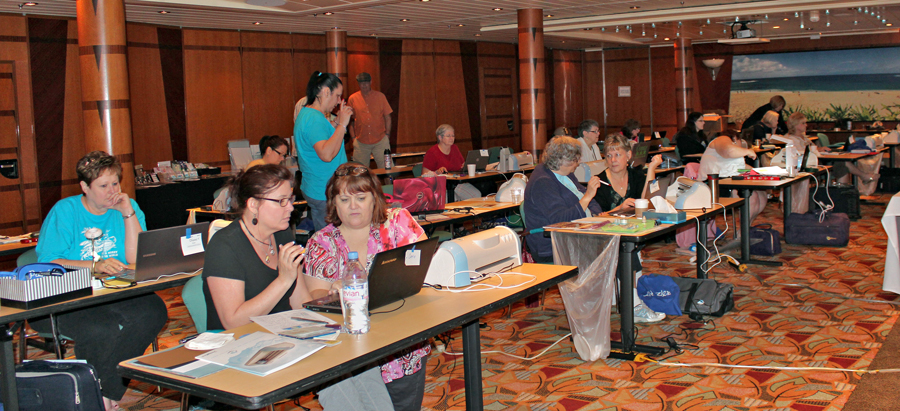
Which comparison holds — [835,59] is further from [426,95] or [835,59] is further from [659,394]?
[659,394]

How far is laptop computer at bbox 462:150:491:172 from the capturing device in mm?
7797

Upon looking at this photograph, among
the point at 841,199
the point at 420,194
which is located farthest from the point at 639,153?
the point at 420,194

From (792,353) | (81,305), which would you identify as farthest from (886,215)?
(81,305)

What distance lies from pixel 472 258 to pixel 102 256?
6.63ft

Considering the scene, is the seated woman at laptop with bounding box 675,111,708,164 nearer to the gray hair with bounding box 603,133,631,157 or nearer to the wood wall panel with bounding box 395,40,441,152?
the gray hair with bounding box 603,133,631,157

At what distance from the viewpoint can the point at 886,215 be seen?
4.72 meters

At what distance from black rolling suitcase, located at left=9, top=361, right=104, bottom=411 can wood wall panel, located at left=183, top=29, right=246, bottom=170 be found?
796 centimetres

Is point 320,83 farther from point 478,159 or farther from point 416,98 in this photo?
point 416,98

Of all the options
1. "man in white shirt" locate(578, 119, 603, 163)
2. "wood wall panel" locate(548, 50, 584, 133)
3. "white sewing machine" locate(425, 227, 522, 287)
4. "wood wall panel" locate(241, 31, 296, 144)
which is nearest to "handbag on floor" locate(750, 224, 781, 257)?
"man in white shirt" locate(578, 119, 603, 163)

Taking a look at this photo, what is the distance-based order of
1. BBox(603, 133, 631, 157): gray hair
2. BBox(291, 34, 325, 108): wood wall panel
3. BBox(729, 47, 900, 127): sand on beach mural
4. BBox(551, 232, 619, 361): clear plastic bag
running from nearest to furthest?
BBox(551, 232, 619, 361): clear plastic bag → BBox(603, 133, 631, 157): gray hair → BBox(291, 34, 325, 108): wood wall panel → BBox(729, 47, 900, 127): sand on beach mural

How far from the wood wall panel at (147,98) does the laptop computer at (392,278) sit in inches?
300

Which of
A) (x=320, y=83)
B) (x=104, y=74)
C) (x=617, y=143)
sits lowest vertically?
(x=617, y=143)

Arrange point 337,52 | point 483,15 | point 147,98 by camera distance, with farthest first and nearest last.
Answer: point 337,52 → point 483,15 → point 147,98

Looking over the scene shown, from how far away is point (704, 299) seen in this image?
476 cm
